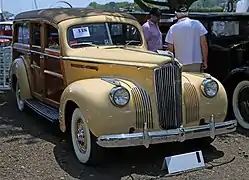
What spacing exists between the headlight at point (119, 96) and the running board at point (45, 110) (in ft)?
4.96

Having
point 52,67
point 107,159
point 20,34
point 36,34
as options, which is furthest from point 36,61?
point 107,159

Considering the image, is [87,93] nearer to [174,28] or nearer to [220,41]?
[174,28]

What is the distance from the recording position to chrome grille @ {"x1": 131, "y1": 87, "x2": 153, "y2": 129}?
5027 millimetres

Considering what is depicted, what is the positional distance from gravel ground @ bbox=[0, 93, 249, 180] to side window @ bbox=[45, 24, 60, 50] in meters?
1.33

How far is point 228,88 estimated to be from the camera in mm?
7484

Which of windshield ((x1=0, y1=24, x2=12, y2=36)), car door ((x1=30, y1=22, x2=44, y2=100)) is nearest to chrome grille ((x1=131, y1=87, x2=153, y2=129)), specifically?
car door ((x1=30, y1=22, x2=44, y2=100))

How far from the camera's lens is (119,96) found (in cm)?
499

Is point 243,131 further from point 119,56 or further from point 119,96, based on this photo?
point 119,96

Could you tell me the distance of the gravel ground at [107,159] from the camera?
5016 millimetres

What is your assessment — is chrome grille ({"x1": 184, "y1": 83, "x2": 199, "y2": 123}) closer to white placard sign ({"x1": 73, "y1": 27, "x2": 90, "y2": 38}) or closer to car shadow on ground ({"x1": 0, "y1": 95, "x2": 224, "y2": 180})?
car shadow on ground ({"x1": 0, "y1": 95, "x2": 224, "y2": 180})

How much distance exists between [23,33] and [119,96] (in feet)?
13.1

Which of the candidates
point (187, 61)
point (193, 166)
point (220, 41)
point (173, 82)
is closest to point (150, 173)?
point (193, 166)

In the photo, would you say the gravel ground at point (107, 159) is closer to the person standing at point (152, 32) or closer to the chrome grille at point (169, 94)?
the chrome grille at point (169, 94)

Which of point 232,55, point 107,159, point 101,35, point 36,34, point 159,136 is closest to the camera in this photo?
point 159,136
